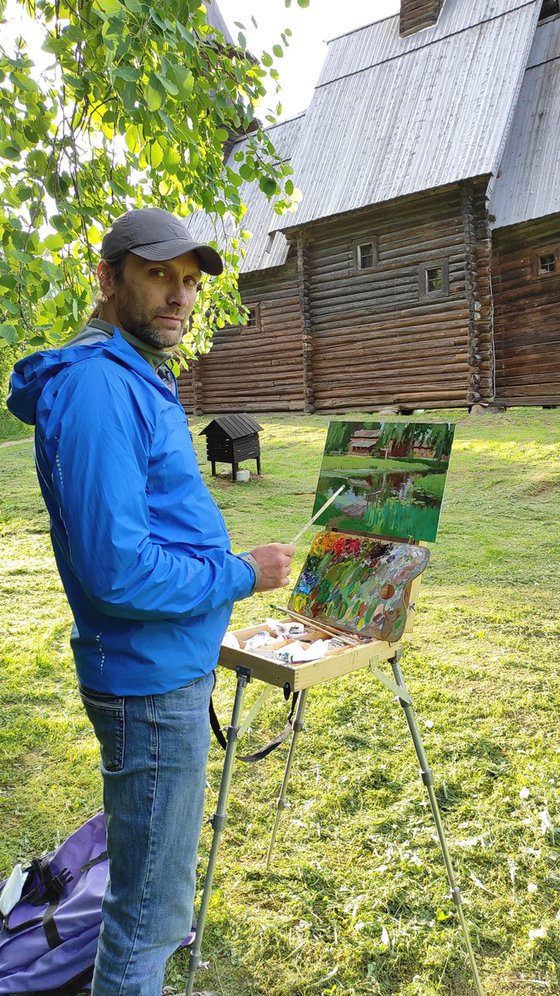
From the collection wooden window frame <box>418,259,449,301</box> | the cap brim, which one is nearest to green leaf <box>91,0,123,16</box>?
the cap brim

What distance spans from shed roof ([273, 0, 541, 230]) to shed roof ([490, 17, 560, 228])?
1162 mm

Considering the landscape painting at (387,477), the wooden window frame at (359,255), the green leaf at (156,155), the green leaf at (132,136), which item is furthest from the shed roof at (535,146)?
the landscape painting at (387,477)

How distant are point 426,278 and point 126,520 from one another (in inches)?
557

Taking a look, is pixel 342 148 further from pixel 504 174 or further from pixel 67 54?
pixel 67 54

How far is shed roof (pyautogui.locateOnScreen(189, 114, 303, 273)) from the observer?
661 inches

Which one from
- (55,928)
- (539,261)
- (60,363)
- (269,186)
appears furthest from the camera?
(539,261)

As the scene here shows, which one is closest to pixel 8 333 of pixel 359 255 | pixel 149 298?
pixel 149 298

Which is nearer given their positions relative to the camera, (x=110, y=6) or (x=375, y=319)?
(x=110, y=6)

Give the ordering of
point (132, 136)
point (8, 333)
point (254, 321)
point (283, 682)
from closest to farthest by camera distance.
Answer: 1. point (283, 682)
2. point (8, 333)
3. point (132, 136)
4. point (254, 321)

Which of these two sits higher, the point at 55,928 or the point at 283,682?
the point at 283,682

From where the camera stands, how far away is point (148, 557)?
140 centimetres

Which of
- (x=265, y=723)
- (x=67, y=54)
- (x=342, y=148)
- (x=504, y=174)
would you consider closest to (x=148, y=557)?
(x=67, y=54)

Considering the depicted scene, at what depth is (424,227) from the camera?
46.9 ft

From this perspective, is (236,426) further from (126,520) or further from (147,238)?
(126,520)
